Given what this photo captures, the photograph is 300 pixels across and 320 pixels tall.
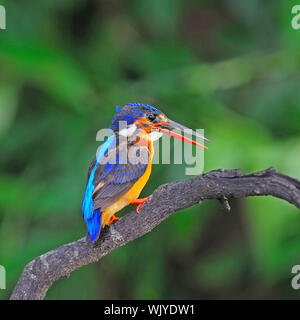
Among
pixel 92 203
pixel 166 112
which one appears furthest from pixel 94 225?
pixel 166 112

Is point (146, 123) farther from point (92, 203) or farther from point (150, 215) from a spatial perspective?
point (150, 215)

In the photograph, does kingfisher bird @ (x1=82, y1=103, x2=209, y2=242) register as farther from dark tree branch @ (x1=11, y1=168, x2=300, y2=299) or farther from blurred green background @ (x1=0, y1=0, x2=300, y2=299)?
blurred green background @ (x1=0, y1=0, x2=300, y2=299)

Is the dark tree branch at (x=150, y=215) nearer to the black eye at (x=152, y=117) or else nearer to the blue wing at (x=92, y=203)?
the blue wing at (x=92, y=203)

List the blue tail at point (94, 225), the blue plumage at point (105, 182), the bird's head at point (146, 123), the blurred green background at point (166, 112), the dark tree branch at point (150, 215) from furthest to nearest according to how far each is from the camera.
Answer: the blurred green background at point (166, 112)
the bird's head at point (146, 123)
the blue plumage at point (105, 182)
the blue tail at point (94, 225)
the dark tree branch at point (150, 215)

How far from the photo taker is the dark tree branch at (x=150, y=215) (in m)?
2.55

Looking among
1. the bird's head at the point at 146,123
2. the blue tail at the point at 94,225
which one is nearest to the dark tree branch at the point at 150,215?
the blue tail at the point at 94,225

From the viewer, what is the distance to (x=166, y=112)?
4.96 meters

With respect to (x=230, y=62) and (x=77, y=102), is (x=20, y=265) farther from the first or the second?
(x=230, y=62)

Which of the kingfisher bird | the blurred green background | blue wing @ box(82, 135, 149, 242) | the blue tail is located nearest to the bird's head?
the kingfisher bird

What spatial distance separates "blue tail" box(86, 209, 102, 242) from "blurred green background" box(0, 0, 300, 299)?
4.65ft

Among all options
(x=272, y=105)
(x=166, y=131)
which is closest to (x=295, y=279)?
(x=272, y=105)

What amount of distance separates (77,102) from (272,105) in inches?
55.5

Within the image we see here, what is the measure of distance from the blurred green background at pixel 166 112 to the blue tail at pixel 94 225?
1.42 m

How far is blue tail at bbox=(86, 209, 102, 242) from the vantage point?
2771 millimetres
